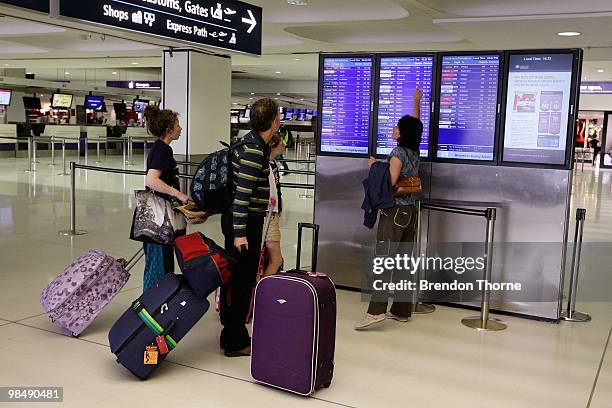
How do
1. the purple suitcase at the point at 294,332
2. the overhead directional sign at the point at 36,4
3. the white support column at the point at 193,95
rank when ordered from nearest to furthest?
the purple suitcase at the point at 294,332
the overhead directional sign at the point at 36,4
the white support column at the point at 193,95

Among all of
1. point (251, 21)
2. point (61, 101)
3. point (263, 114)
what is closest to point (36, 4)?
point (263, 114)

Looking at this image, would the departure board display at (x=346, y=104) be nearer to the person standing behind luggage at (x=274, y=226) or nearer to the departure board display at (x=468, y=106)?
the departure board display at (x=468, y=106)

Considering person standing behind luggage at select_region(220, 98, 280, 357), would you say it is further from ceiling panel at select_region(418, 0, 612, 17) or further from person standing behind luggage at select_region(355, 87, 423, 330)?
ceiling panel at select_region(418, 0, 612, 17)

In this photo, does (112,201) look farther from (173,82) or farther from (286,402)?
(286,402)

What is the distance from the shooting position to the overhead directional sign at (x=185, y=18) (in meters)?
4.75

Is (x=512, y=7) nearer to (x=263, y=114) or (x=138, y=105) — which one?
(x=263, y=114)

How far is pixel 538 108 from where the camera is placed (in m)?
5.18

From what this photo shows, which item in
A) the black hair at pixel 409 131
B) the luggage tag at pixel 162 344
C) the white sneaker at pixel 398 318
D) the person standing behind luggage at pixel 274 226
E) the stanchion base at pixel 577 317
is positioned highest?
the black hair at pixel 409 131

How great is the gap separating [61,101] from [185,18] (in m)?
25.6

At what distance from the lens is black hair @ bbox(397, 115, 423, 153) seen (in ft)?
15.8

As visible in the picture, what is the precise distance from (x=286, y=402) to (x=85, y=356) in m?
1.42

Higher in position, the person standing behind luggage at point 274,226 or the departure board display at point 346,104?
the departure board display at point 346,104

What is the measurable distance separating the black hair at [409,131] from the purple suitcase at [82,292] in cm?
230

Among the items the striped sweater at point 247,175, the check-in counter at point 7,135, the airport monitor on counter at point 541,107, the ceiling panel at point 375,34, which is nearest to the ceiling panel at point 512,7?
the ceiling panel at point 375,34
